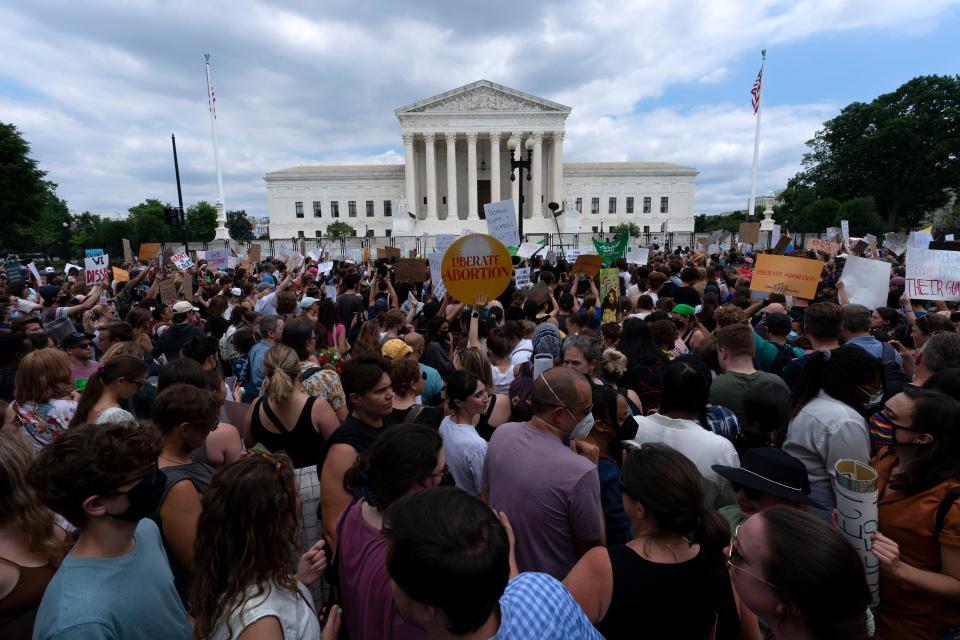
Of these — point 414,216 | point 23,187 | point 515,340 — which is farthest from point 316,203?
point 515,340

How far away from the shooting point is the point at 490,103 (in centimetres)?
5659

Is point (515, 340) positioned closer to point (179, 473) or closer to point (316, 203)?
point (179, 473)

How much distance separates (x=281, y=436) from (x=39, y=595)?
141 cm

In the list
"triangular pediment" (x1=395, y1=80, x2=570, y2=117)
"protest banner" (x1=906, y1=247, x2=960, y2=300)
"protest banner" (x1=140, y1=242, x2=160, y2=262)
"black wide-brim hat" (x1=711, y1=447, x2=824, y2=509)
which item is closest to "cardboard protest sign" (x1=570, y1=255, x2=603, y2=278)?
"protest banner" (x1=906, y1=247, x2=960, y2=300)

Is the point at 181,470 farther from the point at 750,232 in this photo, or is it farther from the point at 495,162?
the point at 495,162

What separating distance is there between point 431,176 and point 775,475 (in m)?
57.7

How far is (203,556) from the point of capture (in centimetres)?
159

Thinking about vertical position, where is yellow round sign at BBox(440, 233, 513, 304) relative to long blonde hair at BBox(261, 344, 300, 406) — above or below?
above

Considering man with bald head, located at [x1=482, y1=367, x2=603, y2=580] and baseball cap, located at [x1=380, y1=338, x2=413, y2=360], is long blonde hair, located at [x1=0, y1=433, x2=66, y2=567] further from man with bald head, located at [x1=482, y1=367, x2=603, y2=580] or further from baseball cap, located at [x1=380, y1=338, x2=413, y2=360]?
baseball cap, located at [x1=380, y1=338, x2=413, y2=360]

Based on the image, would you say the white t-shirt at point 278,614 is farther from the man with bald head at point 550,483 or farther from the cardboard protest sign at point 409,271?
the cardboard protest sign at point 409,271

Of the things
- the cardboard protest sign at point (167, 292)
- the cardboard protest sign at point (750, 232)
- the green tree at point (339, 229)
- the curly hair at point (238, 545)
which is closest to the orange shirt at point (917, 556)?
the curly hair at point (238, 545)

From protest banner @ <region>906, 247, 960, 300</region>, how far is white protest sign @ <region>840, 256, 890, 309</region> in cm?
37

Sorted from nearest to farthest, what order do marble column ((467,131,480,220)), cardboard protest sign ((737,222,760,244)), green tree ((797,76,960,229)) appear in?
cardboard protest sign ((737,222,760,244)) < green tree ((797,76,960,229)) < marble column ((467,131,480,220))

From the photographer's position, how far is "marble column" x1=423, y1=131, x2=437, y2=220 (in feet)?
184
